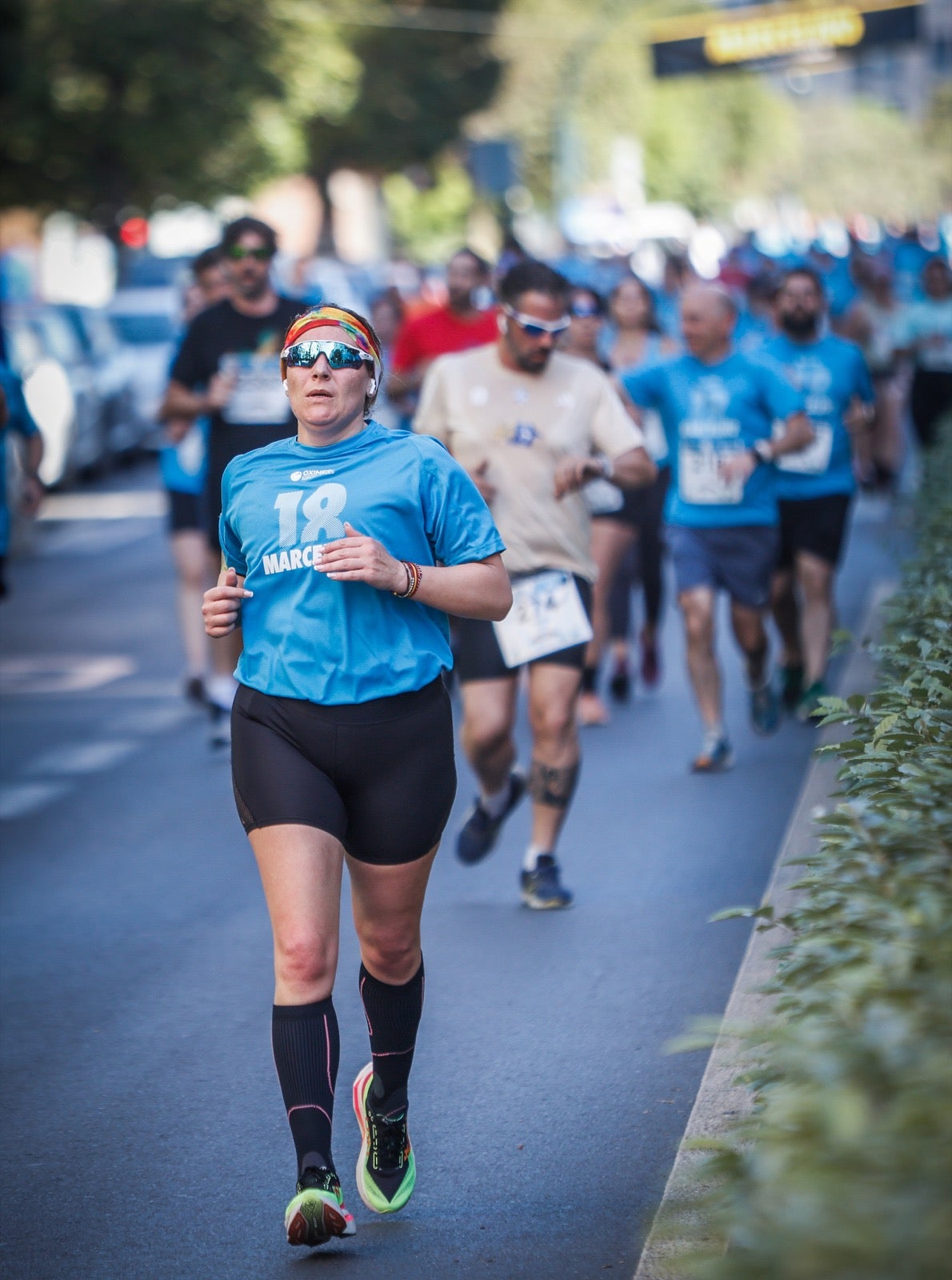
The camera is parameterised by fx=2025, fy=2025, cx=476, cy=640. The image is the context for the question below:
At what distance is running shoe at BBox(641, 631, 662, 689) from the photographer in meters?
10.6

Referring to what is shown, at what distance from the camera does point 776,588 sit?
988 cm

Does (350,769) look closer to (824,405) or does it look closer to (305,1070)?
(305,1070)

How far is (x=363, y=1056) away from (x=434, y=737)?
1409 mm

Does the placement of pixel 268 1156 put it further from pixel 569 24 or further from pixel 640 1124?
pixel 569 24

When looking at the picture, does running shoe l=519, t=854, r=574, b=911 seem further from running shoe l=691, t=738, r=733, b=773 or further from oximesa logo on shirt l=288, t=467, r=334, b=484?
oximesa logo on shirt l=288, t=467, r=334, b=484

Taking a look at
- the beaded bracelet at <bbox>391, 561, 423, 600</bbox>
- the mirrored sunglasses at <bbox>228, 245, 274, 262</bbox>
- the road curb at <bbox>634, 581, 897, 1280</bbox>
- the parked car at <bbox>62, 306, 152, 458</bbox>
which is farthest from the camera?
the parked car at <bbox>62, 306, 152, 458</bbox>

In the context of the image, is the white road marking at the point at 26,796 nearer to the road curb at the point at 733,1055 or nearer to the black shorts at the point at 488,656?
the black shorts at the point at 488,656

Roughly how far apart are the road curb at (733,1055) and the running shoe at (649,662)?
245cm

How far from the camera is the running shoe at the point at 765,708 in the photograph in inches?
363

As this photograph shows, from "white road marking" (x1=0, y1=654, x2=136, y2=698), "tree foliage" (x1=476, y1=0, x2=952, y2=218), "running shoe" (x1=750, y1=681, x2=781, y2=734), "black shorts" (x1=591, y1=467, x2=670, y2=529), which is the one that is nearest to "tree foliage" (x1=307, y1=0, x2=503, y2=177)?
"tree foliage" (x1=476, y1=0, x2=952, y2=218)

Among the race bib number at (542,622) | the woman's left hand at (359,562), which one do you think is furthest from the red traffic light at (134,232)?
the woman's left hand at (359,562)

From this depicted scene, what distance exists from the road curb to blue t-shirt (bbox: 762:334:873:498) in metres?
1.86

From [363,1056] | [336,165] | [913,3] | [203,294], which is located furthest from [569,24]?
[363,1056]

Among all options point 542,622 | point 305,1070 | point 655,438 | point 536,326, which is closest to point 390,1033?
point 305,1070
